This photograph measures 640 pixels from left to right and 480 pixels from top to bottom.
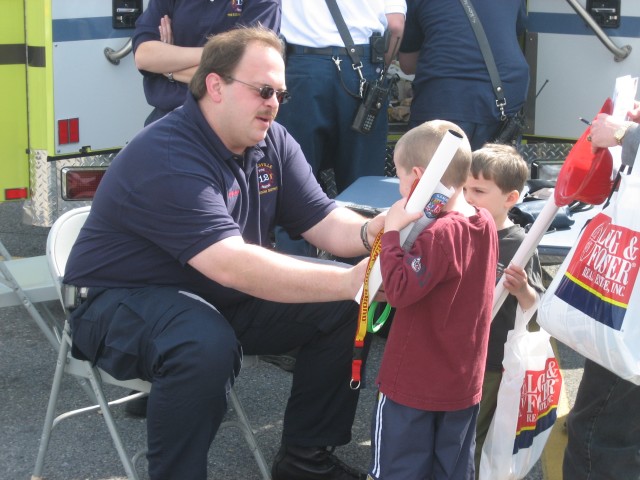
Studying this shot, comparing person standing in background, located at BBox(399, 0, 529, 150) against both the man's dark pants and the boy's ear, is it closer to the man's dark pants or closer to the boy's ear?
the man's dark pants

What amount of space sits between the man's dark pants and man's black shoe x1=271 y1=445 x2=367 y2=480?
0.04 m

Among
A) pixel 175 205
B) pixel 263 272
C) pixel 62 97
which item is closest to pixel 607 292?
pixel 263 272

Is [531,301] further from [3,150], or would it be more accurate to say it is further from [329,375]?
[3,150]

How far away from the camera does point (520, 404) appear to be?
10.1 ft

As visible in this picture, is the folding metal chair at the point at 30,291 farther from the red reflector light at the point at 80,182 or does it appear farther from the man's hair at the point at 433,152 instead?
the man's hair at the point at 433,152

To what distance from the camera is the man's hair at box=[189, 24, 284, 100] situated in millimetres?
3131

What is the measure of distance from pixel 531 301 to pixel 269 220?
925mm

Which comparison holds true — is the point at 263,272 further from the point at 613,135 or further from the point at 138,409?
the point at 138,409

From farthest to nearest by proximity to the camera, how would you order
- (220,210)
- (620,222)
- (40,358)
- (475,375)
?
(40,358)
(220,210)
(475,375)
(620,222)

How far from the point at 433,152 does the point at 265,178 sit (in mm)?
884

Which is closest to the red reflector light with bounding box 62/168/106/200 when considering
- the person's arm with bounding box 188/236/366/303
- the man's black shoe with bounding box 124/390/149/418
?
the man's black shoe with bounding box 124/390/149/418

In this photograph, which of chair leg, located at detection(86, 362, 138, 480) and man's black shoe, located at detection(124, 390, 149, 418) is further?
man's black shoe, located at detection(124, 390, 149, 418)

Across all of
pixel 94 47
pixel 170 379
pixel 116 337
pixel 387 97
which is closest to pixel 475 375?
pixel 170 379

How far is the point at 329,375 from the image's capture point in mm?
3396
